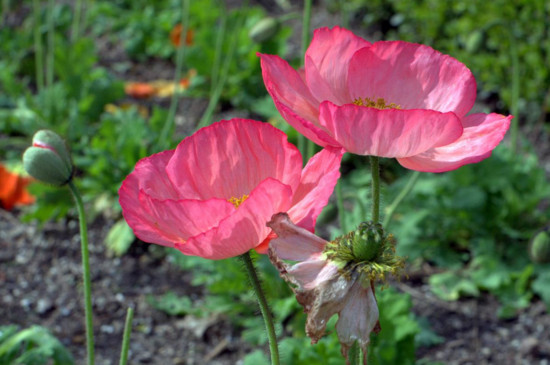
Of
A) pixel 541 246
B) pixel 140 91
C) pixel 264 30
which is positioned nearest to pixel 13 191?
pixel 140 91

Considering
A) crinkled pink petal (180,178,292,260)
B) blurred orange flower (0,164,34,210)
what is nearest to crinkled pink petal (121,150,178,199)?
crinkled pink petal (180,178,292,260)

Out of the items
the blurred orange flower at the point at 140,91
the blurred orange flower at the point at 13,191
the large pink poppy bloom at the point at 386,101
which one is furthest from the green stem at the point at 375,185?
the blurred orange flower at the point at 140,91

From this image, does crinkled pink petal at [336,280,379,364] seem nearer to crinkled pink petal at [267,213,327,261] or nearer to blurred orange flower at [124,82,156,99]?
crinkled pink petal at [267,213,327,261]

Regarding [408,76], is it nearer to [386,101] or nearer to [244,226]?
[386,101]

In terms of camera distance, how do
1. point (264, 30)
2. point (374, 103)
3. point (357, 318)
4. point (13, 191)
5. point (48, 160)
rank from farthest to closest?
1. point (13, 191)
2. point (264, 30)
3. point (48, 160)
4. point (374, 103)
5. point (357, 318)

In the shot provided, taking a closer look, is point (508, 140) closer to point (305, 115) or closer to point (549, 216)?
point (549, 216)
